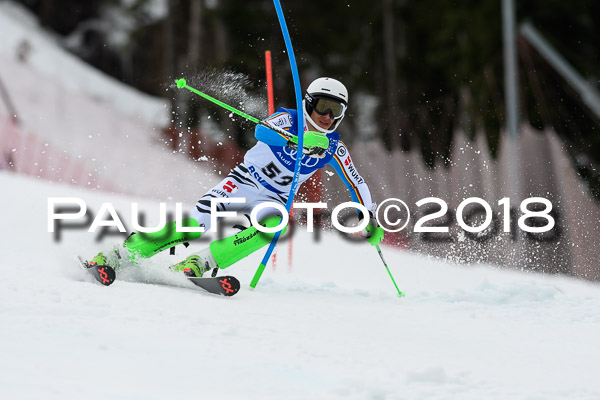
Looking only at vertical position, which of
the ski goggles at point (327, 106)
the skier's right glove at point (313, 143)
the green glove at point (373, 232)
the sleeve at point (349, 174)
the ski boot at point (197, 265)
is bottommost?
the ski boot at point (197, 265)

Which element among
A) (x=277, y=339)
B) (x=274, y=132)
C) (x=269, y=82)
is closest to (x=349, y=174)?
(x=274, y=132)

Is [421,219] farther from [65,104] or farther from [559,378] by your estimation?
[65,104]

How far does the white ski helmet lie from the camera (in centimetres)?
546

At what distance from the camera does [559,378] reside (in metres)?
3.59

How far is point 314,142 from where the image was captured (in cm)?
535

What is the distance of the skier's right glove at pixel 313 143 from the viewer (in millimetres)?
5344

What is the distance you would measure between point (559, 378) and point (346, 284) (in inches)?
132

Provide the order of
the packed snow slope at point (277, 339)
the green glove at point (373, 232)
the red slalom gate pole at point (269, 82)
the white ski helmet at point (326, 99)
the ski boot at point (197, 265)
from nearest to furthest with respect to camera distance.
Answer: the packed snow slope at point (277, 339) < the ski boot at point (197, 265) < the white ski helmet at point (326, 99) < the green glove at point (373, 232) < the red slalom gate pole at point (269, 82)

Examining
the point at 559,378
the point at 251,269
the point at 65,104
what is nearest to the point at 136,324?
the point at 559,378

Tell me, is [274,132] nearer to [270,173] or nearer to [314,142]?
[314,142]

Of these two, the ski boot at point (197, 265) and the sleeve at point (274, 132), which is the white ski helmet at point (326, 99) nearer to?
the sleeve at point (274, 132)

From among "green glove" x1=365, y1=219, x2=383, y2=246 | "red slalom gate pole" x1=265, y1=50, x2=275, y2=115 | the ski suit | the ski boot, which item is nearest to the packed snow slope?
the ski boot

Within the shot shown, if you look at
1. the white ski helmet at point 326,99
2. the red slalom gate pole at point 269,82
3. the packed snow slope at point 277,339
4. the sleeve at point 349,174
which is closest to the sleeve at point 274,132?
the white ski helmet at point 326,99

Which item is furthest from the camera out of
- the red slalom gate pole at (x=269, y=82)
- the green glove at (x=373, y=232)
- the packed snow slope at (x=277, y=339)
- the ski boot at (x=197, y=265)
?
the red slalom gate pole at (x=269, y=82)
